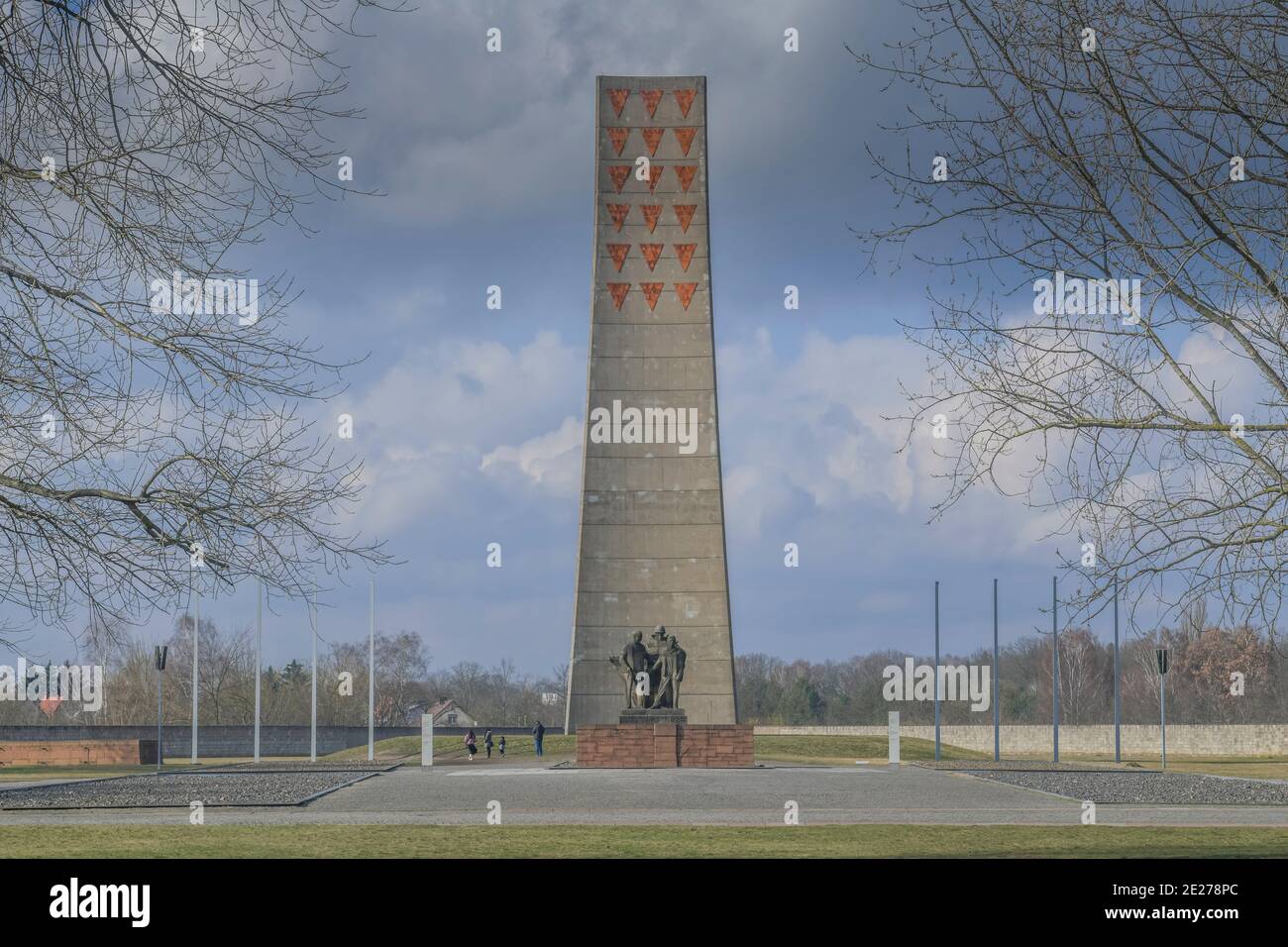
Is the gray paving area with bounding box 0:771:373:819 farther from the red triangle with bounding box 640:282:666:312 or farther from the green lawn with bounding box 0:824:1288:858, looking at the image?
the red triangle with bounding box 640:282:666:312

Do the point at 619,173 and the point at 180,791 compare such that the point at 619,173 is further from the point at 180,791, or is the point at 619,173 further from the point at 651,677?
the point at 180,791

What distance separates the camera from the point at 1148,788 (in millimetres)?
27500

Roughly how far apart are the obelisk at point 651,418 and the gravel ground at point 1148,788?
65.3 feet

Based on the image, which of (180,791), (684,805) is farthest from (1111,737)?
(180,791)

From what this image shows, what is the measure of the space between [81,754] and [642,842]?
40950 mm

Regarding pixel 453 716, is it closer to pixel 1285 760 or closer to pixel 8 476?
pixel 1285 760

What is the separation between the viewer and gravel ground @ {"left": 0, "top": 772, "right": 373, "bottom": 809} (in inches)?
866

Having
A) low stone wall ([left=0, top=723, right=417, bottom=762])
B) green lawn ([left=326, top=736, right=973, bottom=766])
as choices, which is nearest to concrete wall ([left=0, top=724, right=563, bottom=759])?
low stone wall ([left=0, top=723, right=417, bottom=762])

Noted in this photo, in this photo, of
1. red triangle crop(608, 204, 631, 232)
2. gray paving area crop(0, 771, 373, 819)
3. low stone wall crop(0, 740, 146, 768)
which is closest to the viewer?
gray paving area crop(0, 771, 373, 819)

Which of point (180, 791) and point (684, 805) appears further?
point (180, 791)

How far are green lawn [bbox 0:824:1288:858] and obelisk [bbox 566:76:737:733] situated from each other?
35.8 meters
